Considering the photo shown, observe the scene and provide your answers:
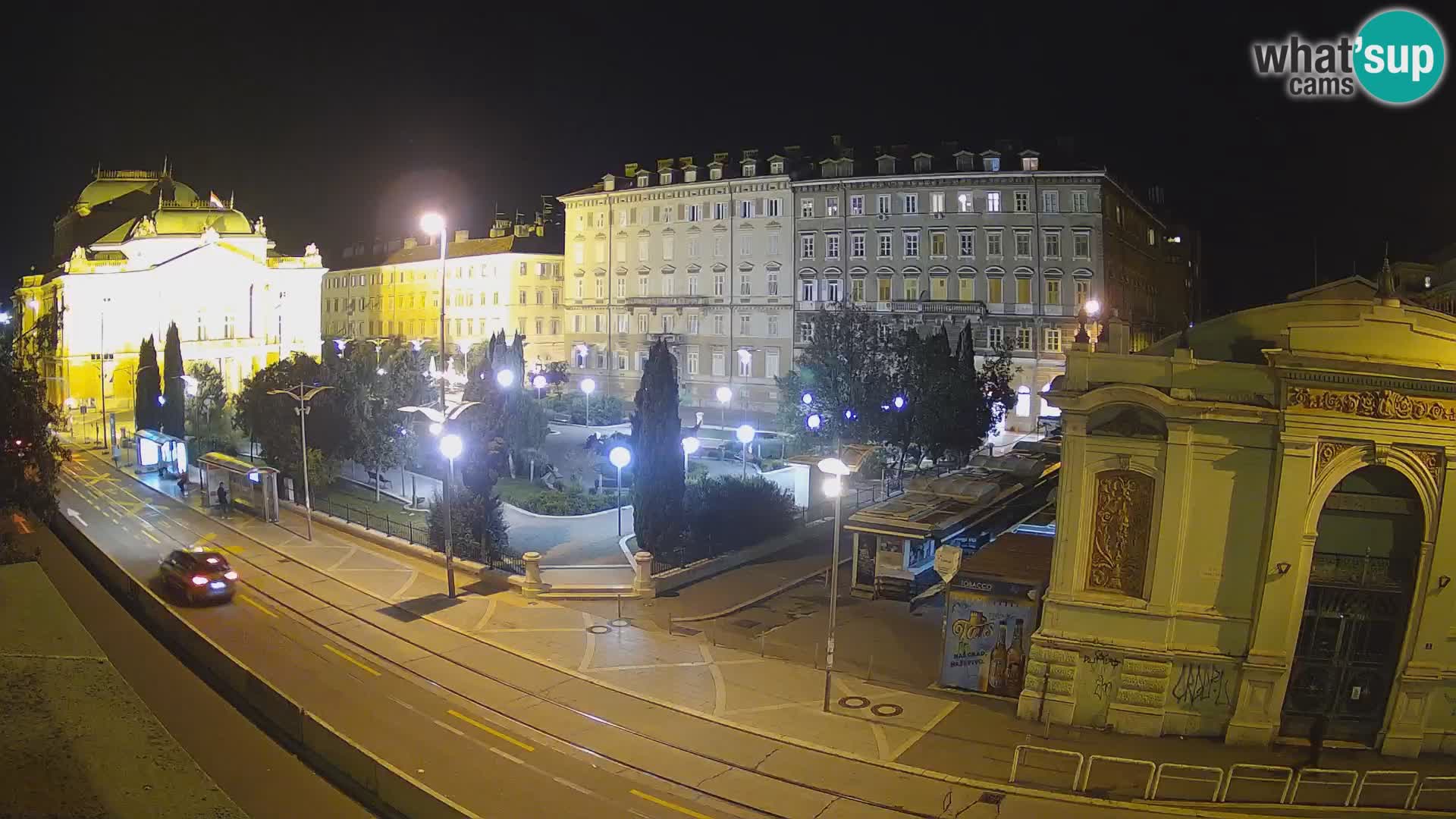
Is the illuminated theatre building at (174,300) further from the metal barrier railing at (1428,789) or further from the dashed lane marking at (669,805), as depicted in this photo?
the metal barrier railing at (1428,789)

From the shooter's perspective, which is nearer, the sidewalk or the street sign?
the sidewalk

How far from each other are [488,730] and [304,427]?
21606mm

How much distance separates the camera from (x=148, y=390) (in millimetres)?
52219

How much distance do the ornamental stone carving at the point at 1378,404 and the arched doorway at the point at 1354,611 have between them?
119 centimetres

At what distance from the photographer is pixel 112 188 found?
85.3 metres

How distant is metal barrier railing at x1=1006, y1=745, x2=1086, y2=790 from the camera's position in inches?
600

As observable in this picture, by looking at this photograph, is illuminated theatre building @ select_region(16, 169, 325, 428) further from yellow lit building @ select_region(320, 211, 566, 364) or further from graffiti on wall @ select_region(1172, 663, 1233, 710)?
graffiti on wall @ select_region(1172, 663, 1233, 710)

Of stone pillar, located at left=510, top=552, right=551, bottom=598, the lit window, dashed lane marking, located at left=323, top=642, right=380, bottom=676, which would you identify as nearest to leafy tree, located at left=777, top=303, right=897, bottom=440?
the lit window

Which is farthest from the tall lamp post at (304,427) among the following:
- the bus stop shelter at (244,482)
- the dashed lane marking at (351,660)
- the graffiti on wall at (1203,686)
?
the graffiti on wall at (1203,686)

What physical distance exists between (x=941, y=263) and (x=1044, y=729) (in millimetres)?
45527

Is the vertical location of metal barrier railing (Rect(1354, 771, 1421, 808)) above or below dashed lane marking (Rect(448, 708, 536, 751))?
above

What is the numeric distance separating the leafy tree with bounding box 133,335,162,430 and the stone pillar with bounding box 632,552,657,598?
38.1 m

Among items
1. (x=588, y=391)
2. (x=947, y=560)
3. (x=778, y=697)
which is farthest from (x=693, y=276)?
(x=778, y=697)

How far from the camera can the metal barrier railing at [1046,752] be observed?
50.0 feet
